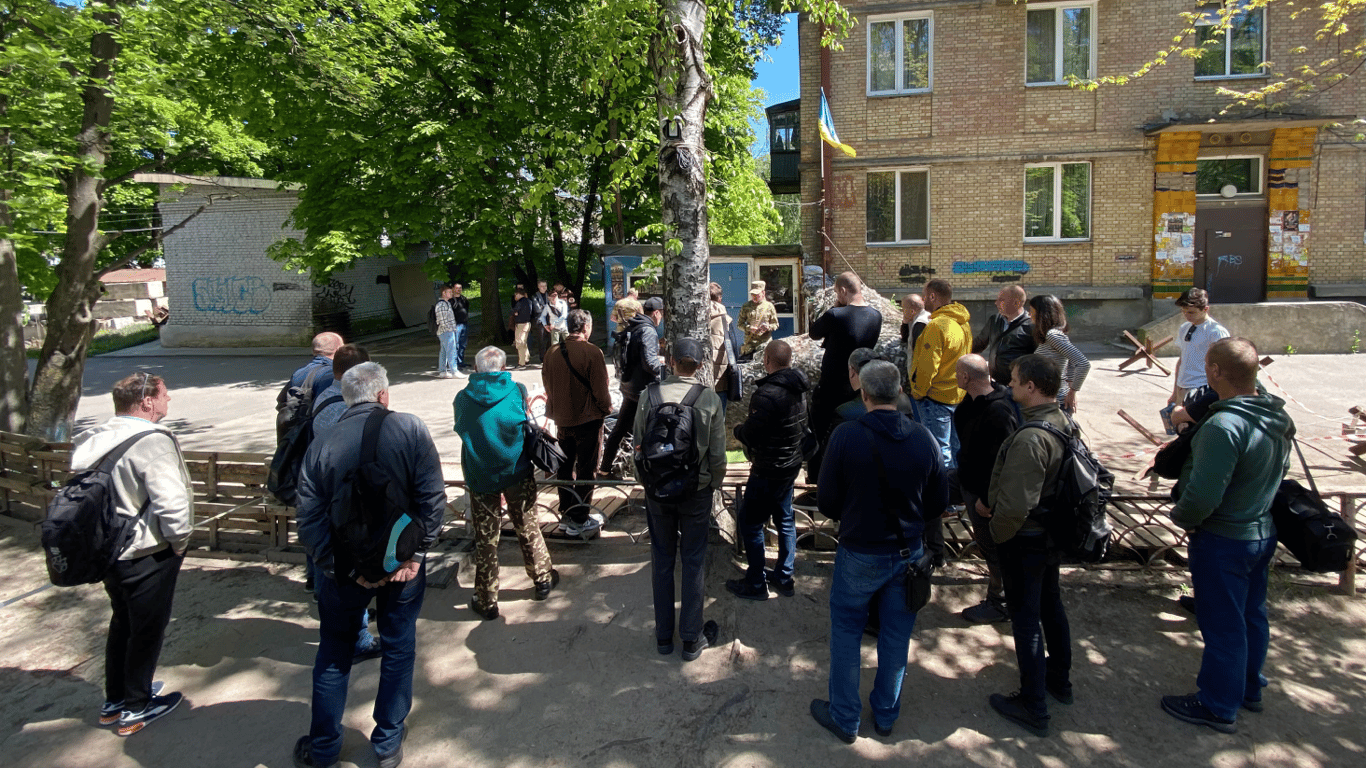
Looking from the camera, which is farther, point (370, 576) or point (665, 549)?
point (665, 549)

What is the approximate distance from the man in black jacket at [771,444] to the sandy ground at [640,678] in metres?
0.50

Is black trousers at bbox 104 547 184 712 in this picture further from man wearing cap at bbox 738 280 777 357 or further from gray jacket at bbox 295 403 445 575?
man wearing cap at bbox 738 280 777 357

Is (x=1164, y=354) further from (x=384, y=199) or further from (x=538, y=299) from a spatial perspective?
(x=384, y=199)

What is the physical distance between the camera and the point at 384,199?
1460cm

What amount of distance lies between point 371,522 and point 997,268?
16.5 m

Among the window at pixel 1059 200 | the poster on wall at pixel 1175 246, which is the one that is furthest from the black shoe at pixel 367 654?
the poster on wall at pixel 1175 246

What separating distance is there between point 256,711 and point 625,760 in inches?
76.5

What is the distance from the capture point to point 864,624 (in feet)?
12.0

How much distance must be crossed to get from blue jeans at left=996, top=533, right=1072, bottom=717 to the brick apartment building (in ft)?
47.7

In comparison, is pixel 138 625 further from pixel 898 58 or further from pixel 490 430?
pixel 898 58

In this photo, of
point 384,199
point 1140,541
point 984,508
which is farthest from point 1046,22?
point 984,508

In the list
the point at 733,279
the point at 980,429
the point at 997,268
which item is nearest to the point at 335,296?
the point at 733,279

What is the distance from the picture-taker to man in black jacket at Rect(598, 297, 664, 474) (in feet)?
21.9

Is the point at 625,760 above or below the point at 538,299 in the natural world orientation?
below
